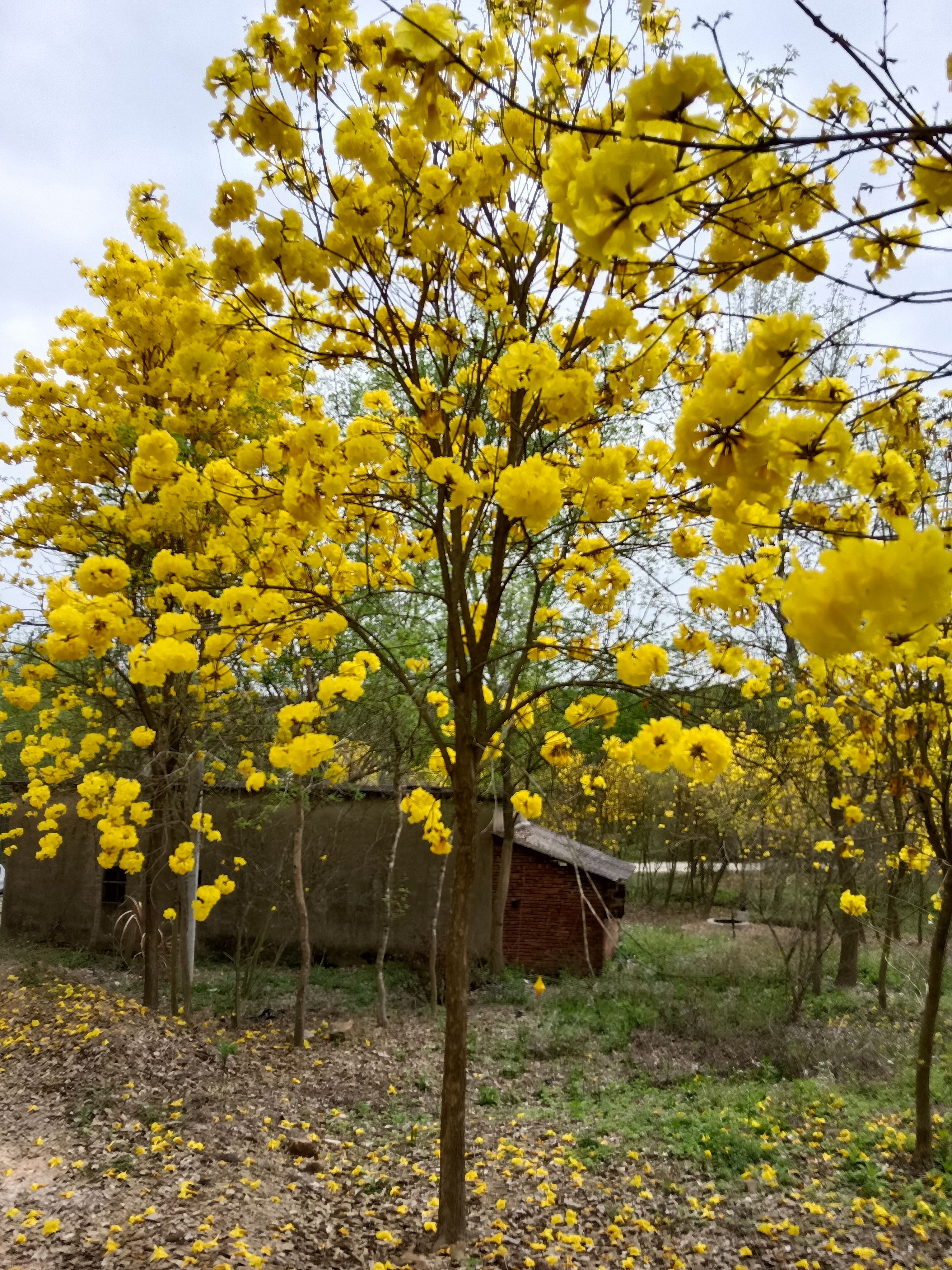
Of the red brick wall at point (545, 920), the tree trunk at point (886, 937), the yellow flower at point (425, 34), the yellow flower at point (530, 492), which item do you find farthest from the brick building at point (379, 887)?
the yellow flower at point (425, 34)

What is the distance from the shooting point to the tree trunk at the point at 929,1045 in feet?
16.5

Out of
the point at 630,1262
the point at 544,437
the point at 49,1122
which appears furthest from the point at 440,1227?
the point at 544,437

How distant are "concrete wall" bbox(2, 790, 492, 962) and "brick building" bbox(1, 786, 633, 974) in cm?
2

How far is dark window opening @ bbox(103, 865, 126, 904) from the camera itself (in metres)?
14.2

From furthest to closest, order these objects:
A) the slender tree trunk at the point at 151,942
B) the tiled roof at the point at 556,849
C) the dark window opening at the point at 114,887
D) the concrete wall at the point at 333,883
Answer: the dark window opening at the point at 114,887 < the tiled roof at the point at 556,849 < the concrete wall at the point at 333,883 < the slender tree trunk at the point at 151,942

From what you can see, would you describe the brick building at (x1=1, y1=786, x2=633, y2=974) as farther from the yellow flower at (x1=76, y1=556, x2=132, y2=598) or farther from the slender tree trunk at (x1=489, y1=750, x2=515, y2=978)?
the yellow flower at (x1=76, y1=556, x2=132, y2=598)

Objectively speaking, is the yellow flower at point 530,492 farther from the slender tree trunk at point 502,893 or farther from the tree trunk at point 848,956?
the tree trunk at point 848,956

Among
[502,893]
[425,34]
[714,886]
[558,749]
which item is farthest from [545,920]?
[425,34]

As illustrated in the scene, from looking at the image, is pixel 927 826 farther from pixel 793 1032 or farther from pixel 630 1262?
pixel 793 1032

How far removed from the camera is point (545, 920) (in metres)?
12.7

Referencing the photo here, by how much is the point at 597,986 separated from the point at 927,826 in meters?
7.50

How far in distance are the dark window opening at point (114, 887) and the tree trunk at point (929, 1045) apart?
12948 millimetres

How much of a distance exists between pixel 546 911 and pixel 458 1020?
9.27 meters

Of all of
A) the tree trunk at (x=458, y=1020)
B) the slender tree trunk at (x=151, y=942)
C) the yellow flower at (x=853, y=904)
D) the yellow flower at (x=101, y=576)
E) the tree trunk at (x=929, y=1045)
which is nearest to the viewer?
the yellow flower at (x=101, y=576)
